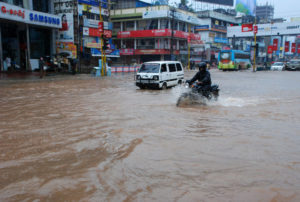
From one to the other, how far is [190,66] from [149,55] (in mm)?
8027

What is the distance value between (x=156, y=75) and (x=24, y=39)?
18.1 meters

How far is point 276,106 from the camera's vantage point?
9828 millimetres

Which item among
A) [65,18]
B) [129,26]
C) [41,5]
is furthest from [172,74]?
[129,26]

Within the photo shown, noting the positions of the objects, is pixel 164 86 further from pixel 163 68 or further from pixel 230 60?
pixel 230 60

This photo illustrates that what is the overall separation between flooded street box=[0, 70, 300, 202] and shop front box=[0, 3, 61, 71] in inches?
759

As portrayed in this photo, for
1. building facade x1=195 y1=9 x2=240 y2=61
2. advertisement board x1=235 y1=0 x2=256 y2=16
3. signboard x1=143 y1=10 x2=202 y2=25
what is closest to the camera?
signboard x1=143 y1=10 x2=202 y2=25

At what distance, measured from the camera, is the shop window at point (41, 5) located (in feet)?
91.7

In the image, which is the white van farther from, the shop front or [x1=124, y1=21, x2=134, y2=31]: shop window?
[x1=124, y1=21, x2=134, y2=31]: shop window

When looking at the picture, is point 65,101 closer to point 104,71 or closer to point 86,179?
point 86,179

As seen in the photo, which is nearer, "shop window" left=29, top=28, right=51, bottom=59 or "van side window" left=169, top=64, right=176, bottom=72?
Result: "van side window" left=169, top=64, right=176, bottom=72

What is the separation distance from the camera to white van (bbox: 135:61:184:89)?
14595mm

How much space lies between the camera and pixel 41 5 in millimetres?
28797

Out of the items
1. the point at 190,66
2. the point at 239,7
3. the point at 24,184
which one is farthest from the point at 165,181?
the point at 239,7

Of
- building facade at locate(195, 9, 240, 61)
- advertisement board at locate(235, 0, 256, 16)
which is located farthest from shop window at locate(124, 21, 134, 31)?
advertisement board at locate(235, 0, 256, 16)
